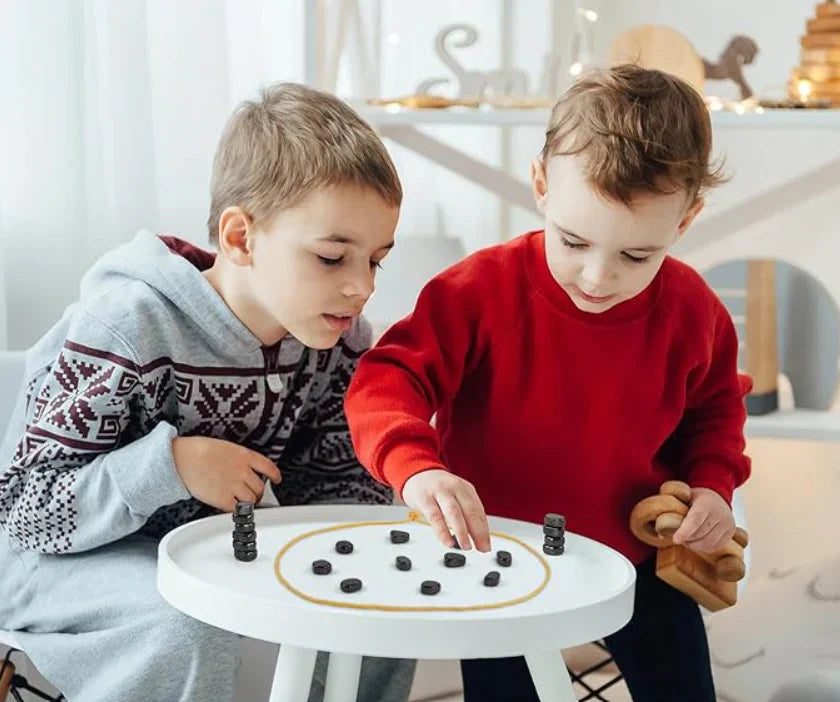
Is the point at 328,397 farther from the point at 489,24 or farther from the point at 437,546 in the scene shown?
the point at 489,24

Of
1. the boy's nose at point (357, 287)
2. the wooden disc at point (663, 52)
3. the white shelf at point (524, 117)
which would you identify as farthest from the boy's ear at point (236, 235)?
the wooden disc at point (663, 52)

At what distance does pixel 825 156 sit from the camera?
2.06 m

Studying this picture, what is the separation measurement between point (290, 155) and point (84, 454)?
34 centimetres

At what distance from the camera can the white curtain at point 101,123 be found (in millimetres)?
1643

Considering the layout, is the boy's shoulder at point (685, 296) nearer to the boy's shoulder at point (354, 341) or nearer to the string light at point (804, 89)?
the boy's shoulder at point (354, 341)

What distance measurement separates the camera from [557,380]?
49.9 inches

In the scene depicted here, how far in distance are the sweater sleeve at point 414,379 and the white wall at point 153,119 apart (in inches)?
24.8

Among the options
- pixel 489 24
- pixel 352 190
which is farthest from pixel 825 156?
pixel 352 190

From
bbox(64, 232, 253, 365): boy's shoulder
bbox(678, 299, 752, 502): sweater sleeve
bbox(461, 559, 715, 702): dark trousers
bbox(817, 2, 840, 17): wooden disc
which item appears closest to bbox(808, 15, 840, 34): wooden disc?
bbox(817, 2, 840, 17): wooden disc

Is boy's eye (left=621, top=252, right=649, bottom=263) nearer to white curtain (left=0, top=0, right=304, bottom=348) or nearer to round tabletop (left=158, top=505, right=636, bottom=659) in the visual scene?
round tabletop (left=158, top=505, right=636, bottom=659)

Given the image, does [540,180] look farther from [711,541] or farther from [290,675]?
[290,675]

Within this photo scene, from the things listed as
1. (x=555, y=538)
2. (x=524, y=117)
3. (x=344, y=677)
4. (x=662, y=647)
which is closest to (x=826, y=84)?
(x=524, y=117)

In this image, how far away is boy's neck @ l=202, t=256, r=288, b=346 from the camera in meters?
1.29

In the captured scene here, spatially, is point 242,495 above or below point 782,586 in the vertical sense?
above
